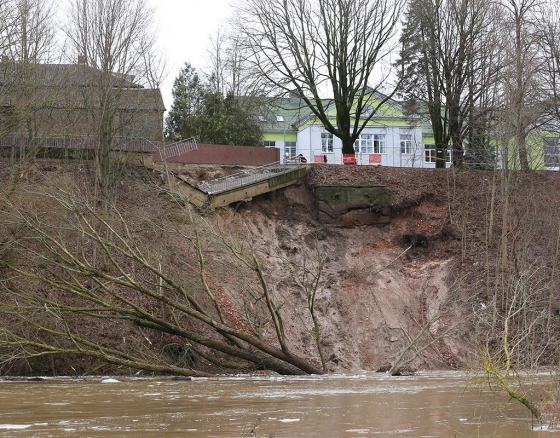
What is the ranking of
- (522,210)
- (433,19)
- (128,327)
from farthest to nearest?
(433,19), (522,210), (128,327)

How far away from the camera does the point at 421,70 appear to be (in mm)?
41844

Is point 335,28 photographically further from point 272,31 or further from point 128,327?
point 128,327

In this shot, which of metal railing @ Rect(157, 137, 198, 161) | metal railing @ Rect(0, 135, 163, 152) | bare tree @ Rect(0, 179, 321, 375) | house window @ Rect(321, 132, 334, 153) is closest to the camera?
bare tree @ Rect(0, 179, 321, 375)

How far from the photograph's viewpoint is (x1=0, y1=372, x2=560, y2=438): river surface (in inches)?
490

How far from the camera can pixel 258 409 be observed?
49.2 feet

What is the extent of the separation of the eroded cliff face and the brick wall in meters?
3.35

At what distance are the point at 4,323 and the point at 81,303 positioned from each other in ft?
9.14

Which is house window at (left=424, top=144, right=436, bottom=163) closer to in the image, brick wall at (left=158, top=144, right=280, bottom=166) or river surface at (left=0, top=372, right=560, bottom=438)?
brick wall at (left=158, top=144, right=280, bottom=166)

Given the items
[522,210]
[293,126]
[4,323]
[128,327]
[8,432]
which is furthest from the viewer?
[293,126]

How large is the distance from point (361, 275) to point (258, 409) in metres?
16.9

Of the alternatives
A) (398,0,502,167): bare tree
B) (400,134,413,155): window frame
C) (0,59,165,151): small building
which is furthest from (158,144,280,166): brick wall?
(400,134,413,155): window frame

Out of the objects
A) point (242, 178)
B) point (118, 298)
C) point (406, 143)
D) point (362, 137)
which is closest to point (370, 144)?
point (362, 137)

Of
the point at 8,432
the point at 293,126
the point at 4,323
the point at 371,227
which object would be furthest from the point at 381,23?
the point at 8,432

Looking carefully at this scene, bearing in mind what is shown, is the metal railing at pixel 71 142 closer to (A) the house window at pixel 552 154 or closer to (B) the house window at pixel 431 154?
(B) the house window at pixel 431 154
